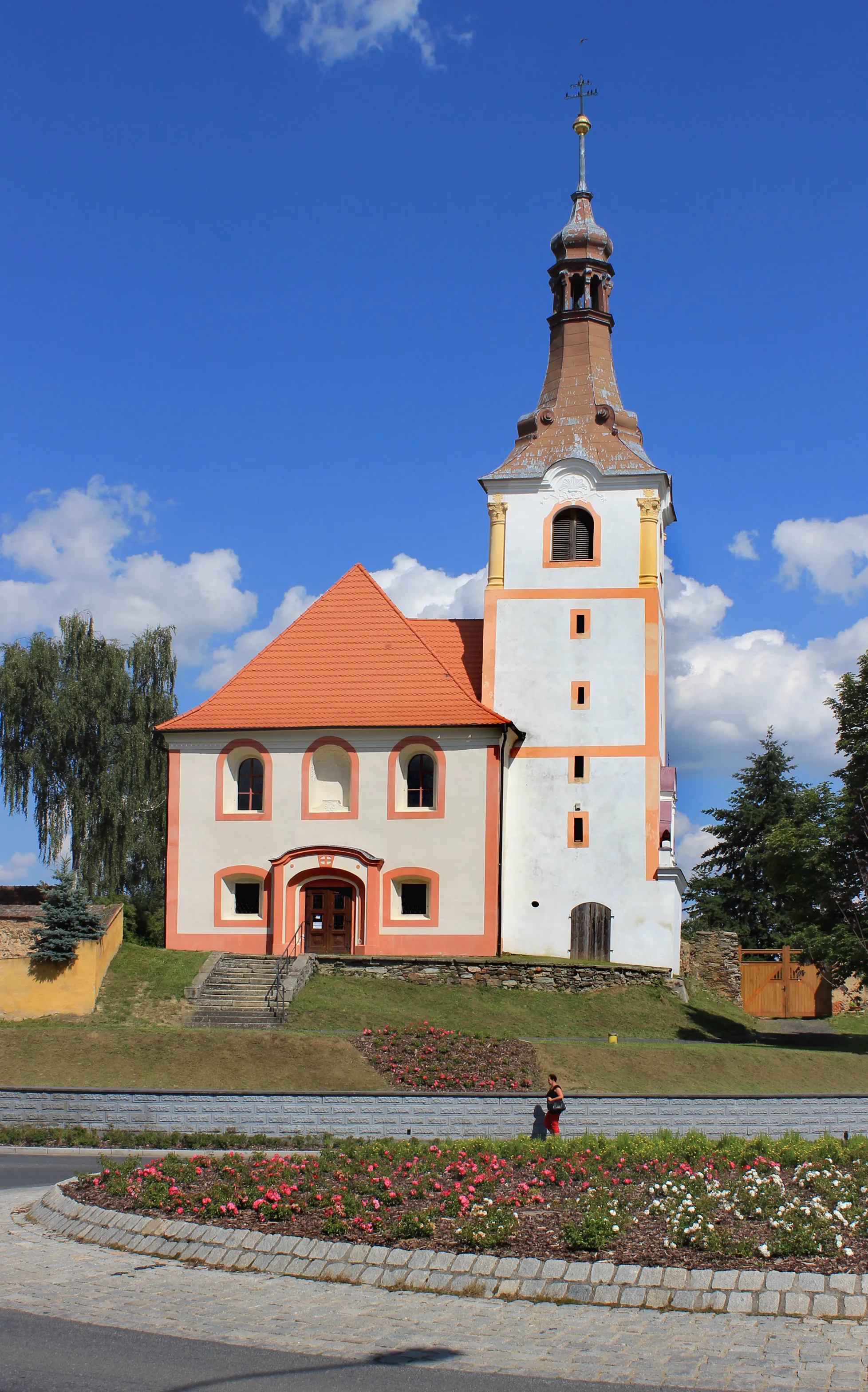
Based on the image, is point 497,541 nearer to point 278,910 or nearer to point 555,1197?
point 278,910

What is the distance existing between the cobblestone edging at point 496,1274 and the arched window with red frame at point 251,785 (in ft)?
86.9

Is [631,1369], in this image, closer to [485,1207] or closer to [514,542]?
[485,1207]

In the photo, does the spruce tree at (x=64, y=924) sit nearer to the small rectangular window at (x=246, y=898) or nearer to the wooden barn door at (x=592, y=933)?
the small rectangular window at (x=246, y=898)

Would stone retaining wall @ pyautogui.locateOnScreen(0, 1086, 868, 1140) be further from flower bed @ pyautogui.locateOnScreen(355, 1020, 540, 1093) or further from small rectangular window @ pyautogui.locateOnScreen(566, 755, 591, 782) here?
small rectangular window @ pyautogui.locateOnScreen(566, 755, 591, 782)

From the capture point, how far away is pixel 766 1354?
8.32m

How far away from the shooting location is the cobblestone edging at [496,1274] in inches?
367

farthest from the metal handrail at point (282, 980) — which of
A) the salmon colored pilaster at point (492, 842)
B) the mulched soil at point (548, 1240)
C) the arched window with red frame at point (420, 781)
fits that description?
the mulched soil at point (548, 1240)

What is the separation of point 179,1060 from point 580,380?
85.5 feet

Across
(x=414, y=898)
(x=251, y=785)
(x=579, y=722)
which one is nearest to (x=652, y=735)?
(x=579, y=722)

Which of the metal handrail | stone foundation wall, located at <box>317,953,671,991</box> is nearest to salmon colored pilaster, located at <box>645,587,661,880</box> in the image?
stone foundation wall, located at <box>317,953,671,991</box>

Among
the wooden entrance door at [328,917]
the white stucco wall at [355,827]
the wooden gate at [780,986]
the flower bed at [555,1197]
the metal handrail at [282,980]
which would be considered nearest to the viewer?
the flower bed at [555,1197]

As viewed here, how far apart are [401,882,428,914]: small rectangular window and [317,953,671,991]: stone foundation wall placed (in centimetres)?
306

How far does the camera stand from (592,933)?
37719 millimetres

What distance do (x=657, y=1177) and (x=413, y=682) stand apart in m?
27.1
